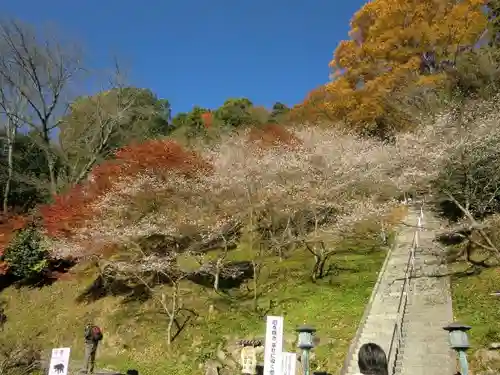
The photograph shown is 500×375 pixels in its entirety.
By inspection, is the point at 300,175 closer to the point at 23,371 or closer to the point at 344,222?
the point at 344,222

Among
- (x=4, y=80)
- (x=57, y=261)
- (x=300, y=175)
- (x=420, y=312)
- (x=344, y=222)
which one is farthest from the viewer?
(x=4, y=80)

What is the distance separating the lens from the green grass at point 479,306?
9.94m

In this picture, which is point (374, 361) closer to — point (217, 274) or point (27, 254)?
point (217, 274)

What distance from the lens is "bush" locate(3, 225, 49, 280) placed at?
20.4 m

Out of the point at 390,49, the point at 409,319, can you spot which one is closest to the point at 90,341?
the point at 409,319

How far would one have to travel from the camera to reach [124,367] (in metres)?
13.4

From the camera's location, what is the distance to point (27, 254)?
20.5 metres

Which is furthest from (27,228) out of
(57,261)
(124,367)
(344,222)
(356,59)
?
(356,59)

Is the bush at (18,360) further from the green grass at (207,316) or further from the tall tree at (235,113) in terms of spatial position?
the tall tree at (235,113)

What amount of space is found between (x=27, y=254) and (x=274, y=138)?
14375mm

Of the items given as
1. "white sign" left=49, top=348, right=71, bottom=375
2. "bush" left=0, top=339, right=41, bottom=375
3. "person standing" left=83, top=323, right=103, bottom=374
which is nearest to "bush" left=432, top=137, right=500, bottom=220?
"person standing" left=83, top=323, right=103, bottom=374

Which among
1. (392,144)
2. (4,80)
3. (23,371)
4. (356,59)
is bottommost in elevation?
(23,371)

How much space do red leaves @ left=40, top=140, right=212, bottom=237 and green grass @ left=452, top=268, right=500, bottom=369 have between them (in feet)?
38.1

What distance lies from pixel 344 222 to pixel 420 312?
564 cm
